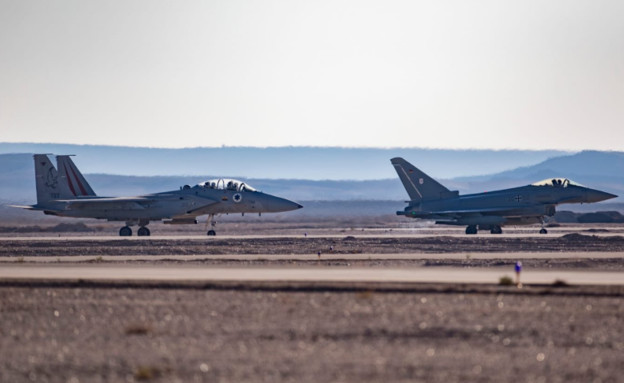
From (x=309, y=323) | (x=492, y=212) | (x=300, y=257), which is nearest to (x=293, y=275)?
(x=309, y=323)

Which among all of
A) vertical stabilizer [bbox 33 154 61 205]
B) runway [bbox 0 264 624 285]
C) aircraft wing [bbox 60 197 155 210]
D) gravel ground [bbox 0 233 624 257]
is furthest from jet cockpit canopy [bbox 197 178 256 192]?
runway [bbox 0 264 624 285]

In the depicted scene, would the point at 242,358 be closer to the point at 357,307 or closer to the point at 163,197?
the point at 357,307

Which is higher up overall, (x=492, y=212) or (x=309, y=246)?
(x=492, y=212)

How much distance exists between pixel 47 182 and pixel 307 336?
141ft

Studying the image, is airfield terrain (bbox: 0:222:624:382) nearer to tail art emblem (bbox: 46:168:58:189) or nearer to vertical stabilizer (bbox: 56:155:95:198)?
tail art emblem (bbox: 46:168:58:189)

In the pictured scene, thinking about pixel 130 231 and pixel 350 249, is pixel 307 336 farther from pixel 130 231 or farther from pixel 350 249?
pixel 130 231

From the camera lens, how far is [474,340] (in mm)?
17328

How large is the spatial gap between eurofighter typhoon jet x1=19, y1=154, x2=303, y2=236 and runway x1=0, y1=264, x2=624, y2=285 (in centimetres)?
2577

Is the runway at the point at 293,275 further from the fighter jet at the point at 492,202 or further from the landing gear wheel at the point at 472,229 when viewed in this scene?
the fighter jet at the point at 492,202

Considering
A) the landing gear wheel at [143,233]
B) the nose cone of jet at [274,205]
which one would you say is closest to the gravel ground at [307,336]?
the nose cone of jet at [274,205]

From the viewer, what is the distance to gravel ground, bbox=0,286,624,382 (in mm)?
14922

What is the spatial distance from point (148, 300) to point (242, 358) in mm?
6457

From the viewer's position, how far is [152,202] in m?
57.5

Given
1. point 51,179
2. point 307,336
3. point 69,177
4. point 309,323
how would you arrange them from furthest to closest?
point 69,177, point 51,179, point 309,323, point 307,336
